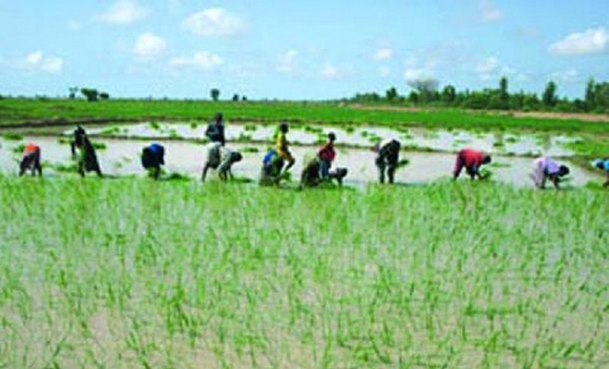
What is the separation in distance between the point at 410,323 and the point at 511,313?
783 mm

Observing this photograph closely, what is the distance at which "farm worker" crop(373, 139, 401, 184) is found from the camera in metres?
10.7

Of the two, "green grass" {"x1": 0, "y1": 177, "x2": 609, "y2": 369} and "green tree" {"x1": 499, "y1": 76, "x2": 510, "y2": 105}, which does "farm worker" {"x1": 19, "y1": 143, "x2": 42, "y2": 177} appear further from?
"green tree" {"x1": 499, "y1": 76, "x2": 510, "y2": 105}

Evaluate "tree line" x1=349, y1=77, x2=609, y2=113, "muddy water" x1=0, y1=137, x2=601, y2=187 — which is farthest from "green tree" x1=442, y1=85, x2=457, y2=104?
"muddy water" x1=0, y1=137, x2=601, y2=187

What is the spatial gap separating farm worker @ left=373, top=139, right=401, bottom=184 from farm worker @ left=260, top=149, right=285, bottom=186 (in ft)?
5.15

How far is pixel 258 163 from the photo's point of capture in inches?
584

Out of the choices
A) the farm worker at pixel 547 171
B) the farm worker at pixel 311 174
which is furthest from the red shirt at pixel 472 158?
the farm worker at pixel 311 174

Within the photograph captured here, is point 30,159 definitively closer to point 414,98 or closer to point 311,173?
point 311,173

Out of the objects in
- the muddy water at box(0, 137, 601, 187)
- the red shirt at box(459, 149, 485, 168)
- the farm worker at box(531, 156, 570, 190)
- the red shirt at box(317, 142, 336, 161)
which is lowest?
the muddy water at box(0, 137, 601, 187)

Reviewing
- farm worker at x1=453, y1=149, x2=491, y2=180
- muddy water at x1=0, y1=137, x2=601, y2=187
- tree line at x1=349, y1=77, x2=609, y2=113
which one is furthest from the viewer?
tree line at x1=349, y1=77, x2=609, y2=113

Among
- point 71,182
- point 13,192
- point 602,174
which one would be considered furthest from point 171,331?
point 602,174

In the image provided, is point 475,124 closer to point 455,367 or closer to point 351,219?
point 351,219

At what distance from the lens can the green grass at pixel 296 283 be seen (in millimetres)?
4059

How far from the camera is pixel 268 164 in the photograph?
10.3m

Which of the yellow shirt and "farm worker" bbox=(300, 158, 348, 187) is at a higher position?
the yellow shirt
